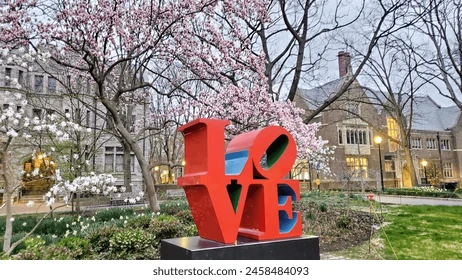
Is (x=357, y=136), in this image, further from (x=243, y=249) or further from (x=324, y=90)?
(x=243, y=249)

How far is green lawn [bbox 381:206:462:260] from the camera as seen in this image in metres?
5.76

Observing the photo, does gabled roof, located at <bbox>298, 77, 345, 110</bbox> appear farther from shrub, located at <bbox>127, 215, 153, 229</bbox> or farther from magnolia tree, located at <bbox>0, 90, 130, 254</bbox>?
magnolia tree, located at <bbox>0, 90, 130, 254</bbox>

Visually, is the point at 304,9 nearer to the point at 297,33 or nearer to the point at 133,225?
the point at 297,33

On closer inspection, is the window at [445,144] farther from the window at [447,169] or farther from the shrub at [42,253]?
the shrub at [42,253]

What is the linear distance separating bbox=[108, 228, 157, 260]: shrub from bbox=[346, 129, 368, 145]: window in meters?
22.8

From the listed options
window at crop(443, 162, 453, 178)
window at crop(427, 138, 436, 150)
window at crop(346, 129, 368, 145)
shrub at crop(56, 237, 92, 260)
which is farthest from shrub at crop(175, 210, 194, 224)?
window at crop(443, 162, 453, 178)

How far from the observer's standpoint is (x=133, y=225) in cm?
671

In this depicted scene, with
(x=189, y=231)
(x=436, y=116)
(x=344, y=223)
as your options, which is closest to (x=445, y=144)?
(x=436, y=116)

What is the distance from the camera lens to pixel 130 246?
540 cm

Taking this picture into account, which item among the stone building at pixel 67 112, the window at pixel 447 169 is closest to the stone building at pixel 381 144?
the window at pixel 447 169

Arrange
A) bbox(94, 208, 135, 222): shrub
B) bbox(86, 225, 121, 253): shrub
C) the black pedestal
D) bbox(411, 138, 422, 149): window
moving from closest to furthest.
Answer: the black pedestal → bbox(86, 225, 121, 253): shrub → bbox(94, 208, 135, 222): shrub → bbox(411, 138, 422, 149): window

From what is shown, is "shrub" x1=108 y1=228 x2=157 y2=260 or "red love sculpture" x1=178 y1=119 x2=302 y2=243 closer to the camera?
"red love sculpture" x1=178 y1=119 x2=302 y2=243

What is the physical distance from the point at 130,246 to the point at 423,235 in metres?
6.23

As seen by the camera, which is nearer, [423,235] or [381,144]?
[423,235]
